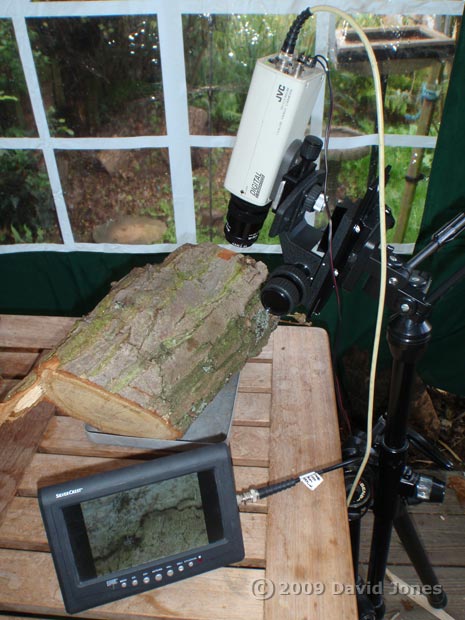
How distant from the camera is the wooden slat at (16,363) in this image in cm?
131

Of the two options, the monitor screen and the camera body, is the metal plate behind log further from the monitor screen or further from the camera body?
the camera body

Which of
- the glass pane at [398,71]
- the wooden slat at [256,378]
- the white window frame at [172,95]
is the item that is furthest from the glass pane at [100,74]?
the wooden slat at [256,378]

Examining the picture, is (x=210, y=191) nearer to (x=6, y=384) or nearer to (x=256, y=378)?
(x=256, y=378)

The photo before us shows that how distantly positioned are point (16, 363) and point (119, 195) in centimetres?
82

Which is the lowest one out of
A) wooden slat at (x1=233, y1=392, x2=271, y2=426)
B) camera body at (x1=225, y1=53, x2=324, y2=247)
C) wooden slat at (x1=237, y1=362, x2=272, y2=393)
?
wooden slat at (x1=237, y1=362, x2=272, y2=393)

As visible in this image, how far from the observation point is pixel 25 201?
191 cm

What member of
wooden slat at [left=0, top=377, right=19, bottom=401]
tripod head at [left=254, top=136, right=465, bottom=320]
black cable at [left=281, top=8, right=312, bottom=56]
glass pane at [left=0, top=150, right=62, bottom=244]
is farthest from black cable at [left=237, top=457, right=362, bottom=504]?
glass pane at [left=0, top=150, right=62, bottom=244]

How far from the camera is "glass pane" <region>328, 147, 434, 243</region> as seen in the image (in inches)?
68.7

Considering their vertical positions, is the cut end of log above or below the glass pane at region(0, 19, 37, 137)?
below

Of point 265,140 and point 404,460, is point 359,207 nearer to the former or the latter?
point 265,140

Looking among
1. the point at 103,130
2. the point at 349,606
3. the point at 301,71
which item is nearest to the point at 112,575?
the point at 349,606

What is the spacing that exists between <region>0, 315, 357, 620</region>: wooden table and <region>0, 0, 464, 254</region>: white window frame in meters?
0.70

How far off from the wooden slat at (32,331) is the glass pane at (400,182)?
1029mm

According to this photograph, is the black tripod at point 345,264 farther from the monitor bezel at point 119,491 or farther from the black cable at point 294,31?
the monitor bezel at point 119,491
